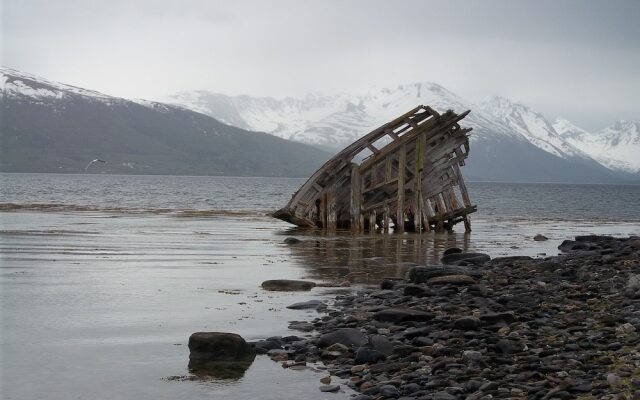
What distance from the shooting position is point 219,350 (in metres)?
11.7

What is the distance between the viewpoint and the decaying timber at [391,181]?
3928 cm

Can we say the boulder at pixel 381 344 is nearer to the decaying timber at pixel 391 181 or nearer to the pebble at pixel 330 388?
the pebble at pixel 330 388

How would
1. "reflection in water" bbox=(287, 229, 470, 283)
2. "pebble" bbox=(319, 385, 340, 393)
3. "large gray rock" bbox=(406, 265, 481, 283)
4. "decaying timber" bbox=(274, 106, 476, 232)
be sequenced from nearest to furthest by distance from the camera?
"pebble" bbox=(319, 385, 340, 393) < "large gray rock" bbox=(406, 265, 481, 283) < "reflection in water" bbox=(287, 229, 470, 283) < "decaying timber" bbox=(274, 106, 476, 232)

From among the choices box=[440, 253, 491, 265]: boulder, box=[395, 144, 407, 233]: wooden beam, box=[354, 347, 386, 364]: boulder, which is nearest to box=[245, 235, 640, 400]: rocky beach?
box=[354, 347, 386, 364]: boulder

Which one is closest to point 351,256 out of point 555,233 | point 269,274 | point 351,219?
point 269,274

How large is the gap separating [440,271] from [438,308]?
407cm

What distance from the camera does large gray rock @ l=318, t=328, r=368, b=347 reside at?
39.8 ft

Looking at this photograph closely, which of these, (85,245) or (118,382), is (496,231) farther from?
(118,382)

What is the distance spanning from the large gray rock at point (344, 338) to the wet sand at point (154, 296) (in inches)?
39.3

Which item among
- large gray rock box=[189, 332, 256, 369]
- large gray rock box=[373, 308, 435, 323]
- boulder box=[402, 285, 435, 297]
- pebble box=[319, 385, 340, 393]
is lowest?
pebble box=[319, 385, 340, 393]

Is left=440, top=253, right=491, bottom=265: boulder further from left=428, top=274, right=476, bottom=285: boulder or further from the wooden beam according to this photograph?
the wooden beam

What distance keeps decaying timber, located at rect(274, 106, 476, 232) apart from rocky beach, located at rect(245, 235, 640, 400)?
21231 millimetres

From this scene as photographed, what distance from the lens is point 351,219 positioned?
39938mm

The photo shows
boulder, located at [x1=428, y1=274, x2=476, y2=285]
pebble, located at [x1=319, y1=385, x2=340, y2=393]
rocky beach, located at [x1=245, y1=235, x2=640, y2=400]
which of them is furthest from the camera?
boulder, located at [x1=428, y1=274, x2=476, y2=285]
